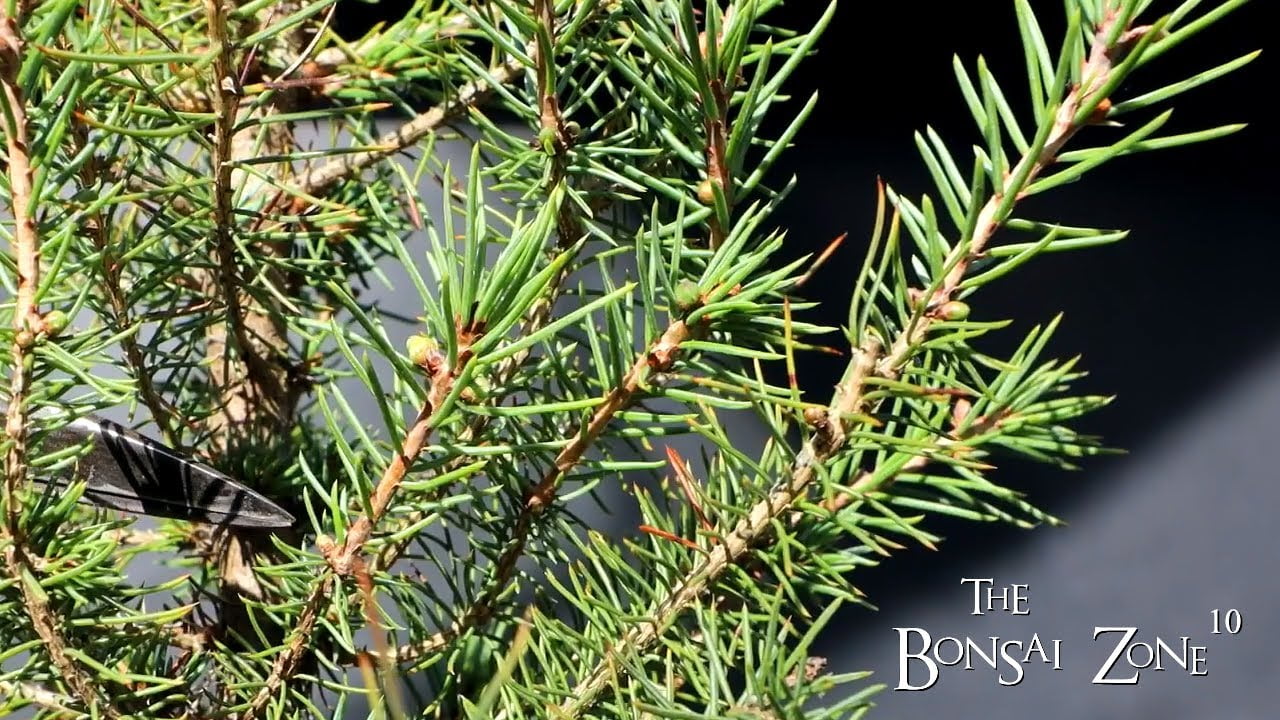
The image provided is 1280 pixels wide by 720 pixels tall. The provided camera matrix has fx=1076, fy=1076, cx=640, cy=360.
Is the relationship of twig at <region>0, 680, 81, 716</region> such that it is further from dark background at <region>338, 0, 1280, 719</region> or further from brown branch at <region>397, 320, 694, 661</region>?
dark background at <region>338, 0, 1280, 719</region>

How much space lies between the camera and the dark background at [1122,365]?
0.96 metres

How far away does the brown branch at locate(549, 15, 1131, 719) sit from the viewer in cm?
21

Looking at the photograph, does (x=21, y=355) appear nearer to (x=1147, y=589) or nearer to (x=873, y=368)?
(x=873, y=368)

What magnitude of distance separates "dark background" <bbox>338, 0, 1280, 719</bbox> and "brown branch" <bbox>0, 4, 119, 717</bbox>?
774 mm

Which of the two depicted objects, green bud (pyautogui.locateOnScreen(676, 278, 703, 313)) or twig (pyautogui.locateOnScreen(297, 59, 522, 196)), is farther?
twig (pyautogui.locateOnScreen(297, 59, 522, 196))

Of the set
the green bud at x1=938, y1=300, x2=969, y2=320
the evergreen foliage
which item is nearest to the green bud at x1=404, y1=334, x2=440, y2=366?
the evergreen foliage

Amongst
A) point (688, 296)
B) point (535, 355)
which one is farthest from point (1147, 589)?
point (688, 296)

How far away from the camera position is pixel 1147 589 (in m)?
0.96

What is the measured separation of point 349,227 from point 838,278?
657 mm

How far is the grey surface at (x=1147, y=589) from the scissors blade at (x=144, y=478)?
772mm

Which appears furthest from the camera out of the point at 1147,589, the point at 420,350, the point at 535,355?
the point at 1147,589

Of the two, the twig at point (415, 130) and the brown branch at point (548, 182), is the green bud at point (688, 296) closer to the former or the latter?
the brown branch at point (548, 182)

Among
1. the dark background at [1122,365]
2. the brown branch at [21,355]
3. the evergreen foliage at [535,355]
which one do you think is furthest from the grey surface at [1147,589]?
the brown branch at [21,355]

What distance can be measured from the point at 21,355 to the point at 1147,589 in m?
0.96
